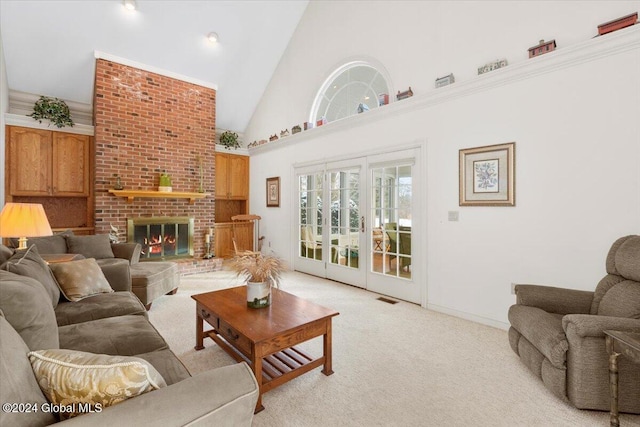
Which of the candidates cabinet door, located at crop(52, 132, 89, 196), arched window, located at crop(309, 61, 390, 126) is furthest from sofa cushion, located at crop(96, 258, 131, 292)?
arched window, located at crop(309, 61, 390, 126)

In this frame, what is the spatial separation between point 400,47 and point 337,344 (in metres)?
3.73

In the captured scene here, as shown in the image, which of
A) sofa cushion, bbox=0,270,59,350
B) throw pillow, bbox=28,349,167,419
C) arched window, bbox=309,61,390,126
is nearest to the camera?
throw pillow, bbox=28,349,167,419

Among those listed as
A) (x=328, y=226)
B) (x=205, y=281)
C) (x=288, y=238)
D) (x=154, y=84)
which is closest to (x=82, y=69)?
(x=154, y=84)

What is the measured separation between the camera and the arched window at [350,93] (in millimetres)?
4527

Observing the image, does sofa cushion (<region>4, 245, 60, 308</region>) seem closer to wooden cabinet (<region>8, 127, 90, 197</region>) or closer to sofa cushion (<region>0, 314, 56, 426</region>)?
sofa cushion (<region>0, 314, 56, 426</region>)

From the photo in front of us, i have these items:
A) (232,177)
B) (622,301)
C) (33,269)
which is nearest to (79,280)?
(33,269)

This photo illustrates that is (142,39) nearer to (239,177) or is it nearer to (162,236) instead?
(239,177)

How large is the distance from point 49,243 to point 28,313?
294 centimetres

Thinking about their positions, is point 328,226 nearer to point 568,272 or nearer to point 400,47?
point 400,47

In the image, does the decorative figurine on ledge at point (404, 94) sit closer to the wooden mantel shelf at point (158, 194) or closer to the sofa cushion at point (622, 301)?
the sofa cushion at point (622, 301)

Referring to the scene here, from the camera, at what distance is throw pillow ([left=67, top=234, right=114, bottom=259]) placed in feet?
11.9

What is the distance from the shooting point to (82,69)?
5035mm

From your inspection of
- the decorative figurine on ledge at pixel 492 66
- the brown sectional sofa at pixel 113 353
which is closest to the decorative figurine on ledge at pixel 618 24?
the decorative figurine on ledge at pixel 492 66

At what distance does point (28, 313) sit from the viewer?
123cm
